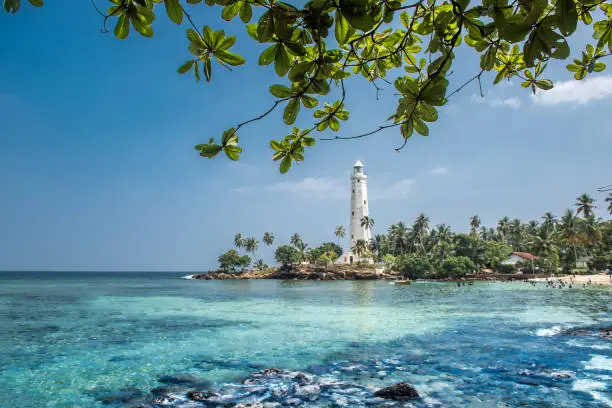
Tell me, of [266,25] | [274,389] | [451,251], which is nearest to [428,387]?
[274,389]

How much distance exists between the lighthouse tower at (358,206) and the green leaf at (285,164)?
77994 mm

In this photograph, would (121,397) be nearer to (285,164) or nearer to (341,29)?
(285,164)

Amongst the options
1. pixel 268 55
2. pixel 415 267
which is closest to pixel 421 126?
pixel 268 55

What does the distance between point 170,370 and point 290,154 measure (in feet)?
34.5

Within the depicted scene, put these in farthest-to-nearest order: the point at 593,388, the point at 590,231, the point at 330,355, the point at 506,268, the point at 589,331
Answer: the point at 506,268 → the point at 590,231 → the point at 589,331 → the point at 330,355 → the point at 593,388

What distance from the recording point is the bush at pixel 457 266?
5941 cm

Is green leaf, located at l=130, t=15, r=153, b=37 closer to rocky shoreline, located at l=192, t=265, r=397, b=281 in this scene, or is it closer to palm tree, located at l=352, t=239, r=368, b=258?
rocky shoreline, located at l=192, t=265, r=397, b=281

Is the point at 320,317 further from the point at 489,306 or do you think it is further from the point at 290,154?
the point at 290,154

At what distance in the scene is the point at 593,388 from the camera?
798cm

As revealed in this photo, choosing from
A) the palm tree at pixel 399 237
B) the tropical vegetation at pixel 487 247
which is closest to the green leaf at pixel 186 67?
the tropical vegetation at pixel 487 247

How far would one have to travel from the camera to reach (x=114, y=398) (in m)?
8.02

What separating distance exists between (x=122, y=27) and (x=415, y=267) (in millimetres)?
66105

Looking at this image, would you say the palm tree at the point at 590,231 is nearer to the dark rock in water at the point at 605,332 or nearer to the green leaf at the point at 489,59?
the dark rock in water at the point at 605,332

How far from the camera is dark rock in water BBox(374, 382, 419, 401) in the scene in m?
7.48
